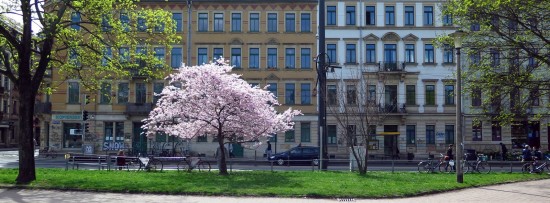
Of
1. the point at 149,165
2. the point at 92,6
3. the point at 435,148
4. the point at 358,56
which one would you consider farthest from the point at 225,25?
the point at 92,6

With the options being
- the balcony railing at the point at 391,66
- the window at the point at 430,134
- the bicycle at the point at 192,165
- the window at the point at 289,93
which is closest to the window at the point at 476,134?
the window at the point at 430,134

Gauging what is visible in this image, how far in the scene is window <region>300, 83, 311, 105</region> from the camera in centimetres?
4956

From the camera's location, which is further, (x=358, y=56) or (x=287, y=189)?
(x=358, y=56)

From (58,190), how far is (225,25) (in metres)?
33.8

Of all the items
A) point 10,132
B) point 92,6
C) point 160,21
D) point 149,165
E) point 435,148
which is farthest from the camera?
point 10,132

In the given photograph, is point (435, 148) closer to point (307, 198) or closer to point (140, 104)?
point (140, 104)

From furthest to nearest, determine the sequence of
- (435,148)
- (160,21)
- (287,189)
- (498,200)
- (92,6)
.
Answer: (435,148), (160,21), (92,6), (287,189), (498,200)

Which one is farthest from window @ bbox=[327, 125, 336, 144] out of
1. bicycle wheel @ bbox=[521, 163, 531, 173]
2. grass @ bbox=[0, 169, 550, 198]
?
grass @ bbox=[0, 169, 550, 198]

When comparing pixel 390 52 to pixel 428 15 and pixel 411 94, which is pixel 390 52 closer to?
pixel 411 94

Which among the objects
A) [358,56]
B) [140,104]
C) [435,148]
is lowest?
[435,148]

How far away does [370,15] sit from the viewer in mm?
49625

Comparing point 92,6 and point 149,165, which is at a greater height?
point 92,6

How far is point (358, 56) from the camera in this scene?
49250mm

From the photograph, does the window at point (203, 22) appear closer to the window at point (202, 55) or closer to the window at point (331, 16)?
the window at point (202, 55)
